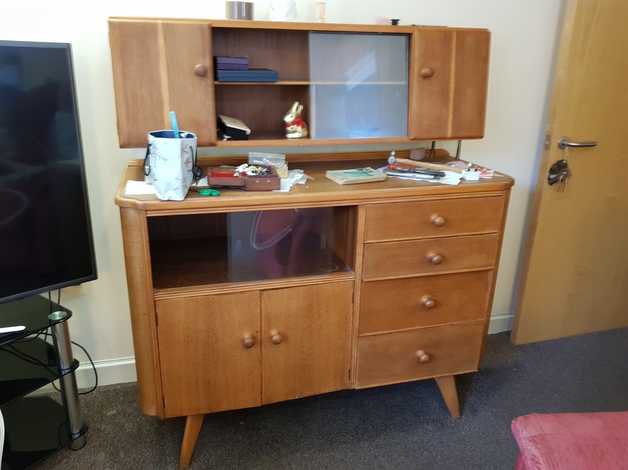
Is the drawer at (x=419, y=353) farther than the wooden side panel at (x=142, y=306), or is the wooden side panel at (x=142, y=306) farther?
the drawer at (x=419, y=353)

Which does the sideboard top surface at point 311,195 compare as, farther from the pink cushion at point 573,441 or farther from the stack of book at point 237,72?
the pink cushion at point 573,441

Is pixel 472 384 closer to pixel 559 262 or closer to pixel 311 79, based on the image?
pixel 559 262

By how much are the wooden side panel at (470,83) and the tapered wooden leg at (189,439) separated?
1.28m

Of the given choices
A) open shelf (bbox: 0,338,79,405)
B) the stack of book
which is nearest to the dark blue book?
the stack of book

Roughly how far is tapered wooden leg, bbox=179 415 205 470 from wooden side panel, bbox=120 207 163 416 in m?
0.12

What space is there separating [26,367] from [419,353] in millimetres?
1293

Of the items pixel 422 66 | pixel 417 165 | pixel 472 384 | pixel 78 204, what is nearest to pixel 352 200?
pixel 417 165

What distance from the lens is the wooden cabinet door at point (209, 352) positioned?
4.94 feet

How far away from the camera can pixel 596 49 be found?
2.05m

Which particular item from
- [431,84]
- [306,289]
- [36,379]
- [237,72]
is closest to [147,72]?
[237,72]

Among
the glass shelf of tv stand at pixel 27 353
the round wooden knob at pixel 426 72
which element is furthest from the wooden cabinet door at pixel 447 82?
the glass shelf of tv stand at pixel 27 353

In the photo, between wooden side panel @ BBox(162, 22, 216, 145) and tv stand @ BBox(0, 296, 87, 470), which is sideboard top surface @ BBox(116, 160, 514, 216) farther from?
tv stand @ BBox(0, 296, 87, 470)

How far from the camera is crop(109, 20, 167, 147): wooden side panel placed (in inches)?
55.6

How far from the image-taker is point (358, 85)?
170 centimetres
